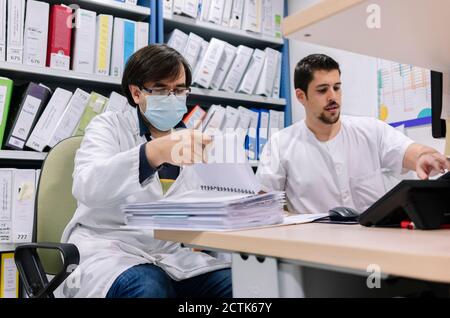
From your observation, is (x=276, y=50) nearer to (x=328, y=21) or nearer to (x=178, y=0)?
(x=178, y=0)

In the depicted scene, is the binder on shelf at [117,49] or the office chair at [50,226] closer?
the office chair at [50,226]

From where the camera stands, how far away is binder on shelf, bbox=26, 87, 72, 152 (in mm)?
1704

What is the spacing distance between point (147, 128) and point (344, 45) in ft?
2.17

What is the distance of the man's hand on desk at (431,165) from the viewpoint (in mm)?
957

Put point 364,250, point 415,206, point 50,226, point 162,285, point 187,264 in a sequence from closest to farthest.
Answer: point 364,250
point 415,206
point 162,285
point 187,264
point 50,226

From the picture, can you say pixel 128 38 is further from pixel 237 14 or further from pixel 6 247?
pixel 6 247

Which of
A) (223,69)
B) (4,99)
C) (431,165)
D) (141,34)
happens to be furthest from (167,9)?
(431,165)

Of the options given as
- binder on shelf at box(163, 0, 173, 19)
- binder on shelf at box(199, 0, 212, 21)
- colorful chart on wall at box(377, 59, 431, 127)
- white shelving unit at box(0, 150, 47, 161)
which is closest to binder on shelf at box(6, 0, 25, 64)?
white shelving unit at box(0, 150, 47, 161)

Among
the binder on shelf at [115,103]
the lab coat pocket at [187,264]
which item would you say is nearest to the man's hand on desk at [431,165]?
the lab coat pocket at [187,264]

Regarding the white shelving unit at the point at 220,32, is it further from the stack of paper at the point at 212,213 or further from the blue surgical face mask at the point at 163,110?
the stack of paper at the point at 212,213

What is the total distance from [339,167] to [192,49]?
0.95 meters

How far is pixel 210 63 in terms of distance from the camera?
7.07ft

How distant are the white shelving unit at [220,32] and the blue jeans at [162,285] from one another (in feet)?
4.80
